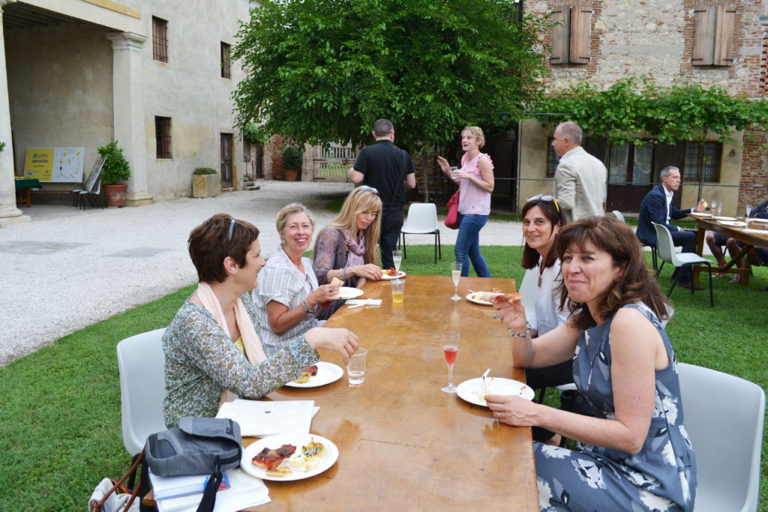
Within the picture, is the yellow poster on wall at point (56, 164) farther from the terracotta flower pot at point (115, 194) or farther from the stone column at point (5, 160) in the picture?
the stone column at point (5, 160)

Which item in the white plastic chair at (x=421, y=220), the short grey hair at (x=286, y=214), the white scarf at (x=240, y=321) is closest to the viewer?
the white scarf at (x=240, y=321)

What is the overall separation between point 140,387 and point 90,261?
24.4ft

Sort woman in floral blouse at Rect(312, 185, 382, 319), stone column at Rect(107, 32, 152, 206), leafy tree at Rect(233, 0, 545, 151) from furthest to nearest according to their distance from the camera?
stone column at Rect(107, 32, 152, 206)
leafy tree at Rect(233, 0, 545, 151)
woman in floral blouse at Rect(312, 185, 382, 319)

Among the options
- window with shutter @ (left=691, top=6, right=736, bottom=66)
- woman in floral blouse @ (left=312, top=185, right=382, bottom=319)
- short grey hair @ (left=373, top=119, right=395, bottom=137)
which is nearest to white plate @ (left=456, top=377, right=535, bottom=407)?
woman in floral blouse @ (left=312, top=185, right=382, bottom=319)

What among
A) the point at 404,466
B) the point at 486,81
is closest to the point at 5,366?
the point at 404,466

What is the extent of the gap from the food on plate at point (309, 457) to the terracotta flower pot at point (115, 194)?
57.0 feet

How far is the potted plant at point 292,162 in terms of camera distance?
106ft

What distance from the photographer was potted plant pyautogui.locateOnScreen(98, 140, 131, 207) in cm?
1691

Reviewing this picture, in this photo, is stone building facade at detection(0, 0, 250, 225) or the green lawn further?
stone building facade at detection(0, 0, 250, 225)

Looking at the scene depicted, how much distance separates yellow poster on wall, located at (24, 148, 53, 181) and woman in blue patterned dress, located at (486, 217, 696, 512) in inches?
750

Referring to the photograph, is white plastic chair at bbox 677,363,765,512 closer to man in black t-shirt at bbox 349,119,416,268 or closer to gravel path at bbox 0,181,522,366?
man in black t-shirt at bbox 349,119,416,268

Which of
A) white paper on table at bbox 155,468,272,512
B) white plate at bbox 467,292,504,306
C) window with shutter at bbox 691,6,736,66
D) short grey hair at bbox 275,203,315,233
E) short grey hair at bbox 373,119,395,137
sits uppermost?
window with shutter at bbox 691,6,736,66

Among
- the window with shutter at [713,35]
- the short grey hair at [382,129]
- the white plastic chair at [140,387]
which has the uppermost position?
the window with shutter at [713,35]

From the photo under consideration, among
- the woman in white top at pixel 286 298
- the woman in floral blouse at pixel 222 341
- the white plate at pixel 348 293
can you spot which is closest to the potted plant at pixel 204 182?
the woman in white top at pixel 286 298
